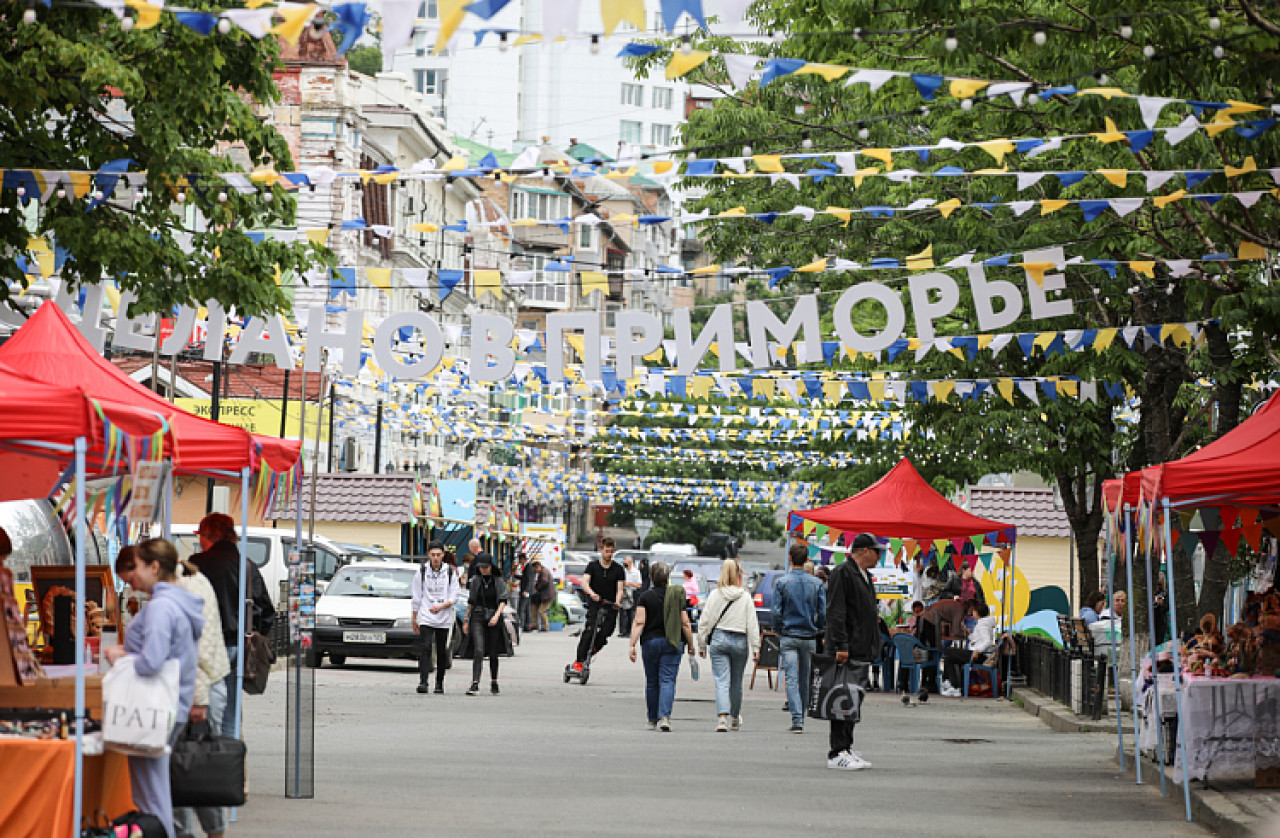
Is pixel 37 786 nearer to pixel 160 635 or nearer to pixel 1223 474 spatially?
pixel 160 635

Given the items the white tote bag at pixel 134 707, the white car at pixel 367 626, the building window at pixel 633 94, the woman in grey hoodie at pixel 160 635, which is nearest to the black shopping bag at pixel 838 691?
the woman in grey hoodie at pixel 160 635

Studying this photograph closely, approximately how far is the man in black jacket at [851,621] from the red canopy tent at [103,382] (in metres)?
5.48

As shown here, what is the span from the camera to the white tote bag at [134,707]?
883 cm

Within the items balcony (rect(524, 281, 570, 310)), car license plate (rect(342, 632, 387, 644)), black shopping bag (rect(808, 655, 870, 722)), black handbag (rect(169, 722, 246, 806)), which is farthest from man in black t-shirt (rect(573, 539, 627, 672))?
balcony (rect(524, 281, 570, 310))

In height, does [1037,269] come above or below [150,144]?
below

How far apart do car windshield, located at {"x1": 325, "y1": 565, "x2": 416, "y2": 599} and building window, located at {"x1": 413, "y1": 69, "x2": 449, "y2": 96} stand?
96.1 meters

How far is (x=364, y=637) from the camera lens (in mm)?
27922

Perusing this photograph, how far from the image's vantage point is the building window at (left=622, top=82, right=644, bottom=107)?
140375 mm

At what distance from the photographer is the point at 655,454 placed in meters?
73.6

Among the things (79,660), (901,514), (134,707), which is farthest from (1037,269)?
(79,660)

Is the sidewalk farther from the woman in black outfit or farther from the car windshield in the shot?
the car windshield

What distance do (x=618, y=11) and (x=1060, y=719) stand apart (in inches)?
550

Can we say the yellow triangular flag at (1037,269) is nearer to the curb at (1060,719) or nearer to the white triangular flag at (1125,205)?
the white triangular flag at (1125,205)

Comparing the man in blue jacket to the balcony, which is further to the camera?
the balcony
